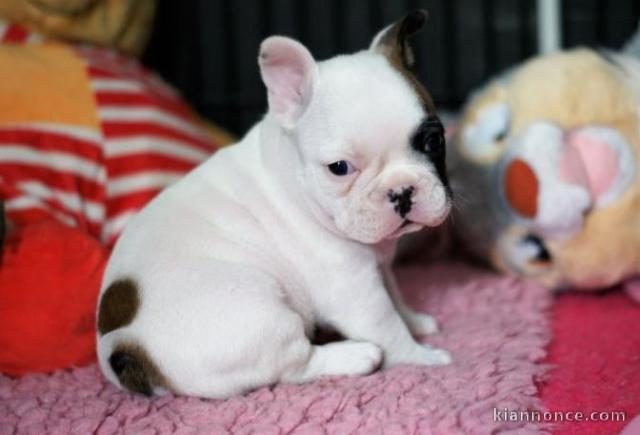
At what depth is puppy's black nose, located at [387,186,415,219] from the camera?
123cm

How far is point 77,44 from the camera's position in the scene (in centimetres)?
207

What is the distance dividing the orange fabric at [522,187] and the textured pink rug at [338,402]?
313 millimetres

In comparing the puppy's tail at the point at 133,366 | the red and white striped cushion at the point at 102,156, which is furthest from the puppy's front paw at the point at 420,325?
the red and white striped cushion at the point at 102,156

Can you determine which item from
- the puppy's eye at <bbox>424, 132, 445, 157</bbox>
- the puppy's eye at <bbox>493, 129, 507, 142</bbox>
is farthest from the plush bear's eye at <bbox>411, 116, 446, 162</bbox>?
the puppy's eye at <bbox>493, 129, 507, 142</bbox>

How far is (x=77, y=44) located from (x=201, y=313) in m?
1.13

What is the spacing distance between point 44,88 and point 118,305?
74 centimetres

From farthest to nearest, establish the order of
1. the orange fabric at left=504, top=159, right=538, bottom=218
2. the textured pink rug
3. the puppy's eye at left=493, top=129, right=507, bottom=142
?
the puppy's eye at left=493, top=129, right=507, bottom=142
the orange fabric at left=504, top=159, right=538, bottom=218
the textured pink rug

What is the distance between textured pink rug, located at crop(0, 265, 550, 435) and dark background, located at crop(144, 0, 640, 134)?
3.55 ft

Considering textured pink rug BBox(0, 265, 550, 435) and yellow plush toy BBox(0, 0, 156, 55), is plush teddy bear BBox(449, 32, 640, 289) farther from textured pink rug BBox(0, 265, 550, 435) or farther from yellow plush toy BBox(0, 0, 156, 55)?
yellow plush toy BBox(0, 0, 156, 55)

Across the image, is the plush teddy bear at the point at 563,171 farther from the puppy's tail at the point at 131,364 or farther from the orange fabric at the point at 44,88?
the orange fabric at the point at 44,88

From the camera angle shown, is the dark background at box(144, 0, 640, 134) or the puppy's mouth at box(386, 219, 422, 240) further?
the dark background at box(144, 0, 640, 134)

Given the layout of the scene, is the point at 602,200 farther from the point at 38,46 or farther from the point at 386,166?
the point at 38,46

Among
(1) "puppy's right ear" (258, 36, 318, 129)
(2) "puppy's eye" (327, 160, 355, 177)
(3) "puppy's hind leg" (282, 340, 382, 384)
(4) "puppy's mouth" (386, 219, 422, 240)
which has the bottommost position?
(3) "puppy's hind leg" (282, 340, 382, 384)

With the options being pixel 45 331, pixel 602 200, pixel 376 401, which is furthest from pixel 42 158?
pixel 602 200
